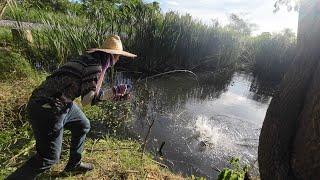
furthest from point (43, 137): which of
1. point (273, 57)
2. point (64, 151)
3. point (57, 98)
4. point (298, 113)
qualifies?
point (273, 57)

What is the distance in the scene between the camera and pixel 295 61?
8.82ft

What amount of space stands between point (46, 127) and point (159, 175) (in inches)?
73.0

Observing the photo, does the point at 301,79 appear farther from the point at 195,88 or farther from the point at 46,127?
the point at 195,88

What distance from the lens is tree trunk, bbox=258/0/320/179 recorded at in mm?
2508

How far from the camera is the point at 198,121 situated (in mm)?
7449

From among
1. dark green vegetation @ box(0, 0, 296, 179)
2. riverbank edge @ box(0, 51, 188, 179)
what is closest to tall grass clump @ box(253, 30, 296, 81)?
dark green vegetation @ box(0, 0, 296, 179)

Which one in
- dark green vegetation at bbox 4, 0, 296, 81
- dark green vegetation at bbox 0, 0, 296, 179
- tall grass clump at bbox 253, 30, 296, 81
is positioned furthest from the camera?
tall grass clump at bbox 253, 30, 296, 81

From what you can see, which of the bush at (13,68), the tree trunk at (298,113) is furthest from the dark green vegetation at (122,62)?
→ the tree trunk at (298,113)

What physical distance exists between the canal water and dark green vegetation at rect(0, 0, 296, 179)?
0.54 meters

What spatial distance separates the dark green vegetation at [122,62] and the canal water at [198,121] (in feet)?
1.78

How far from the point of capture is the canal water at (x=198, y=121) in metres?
5.72

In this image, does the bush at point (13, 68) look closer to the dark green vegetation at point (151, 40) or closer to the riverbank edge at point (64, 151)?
the riverbank edge at point (64, 151)

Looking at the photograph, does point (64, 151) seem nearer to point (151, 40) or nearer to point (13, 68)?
point (13, 68)

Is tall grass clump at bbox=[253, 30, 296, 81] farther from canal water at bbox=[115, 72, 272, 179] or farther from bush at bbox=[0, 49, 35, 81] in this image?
bush at bbox=[0, 49, 35, 81]
